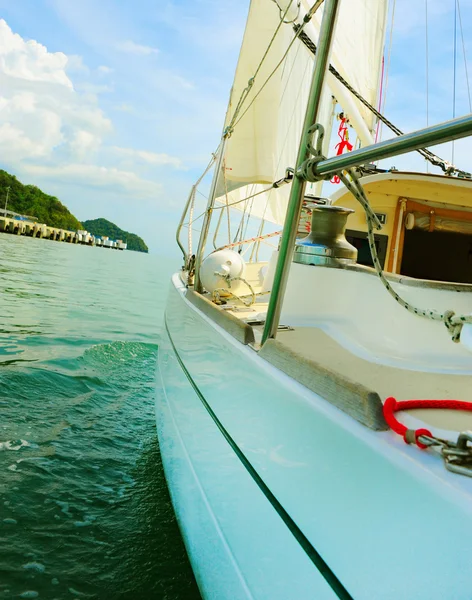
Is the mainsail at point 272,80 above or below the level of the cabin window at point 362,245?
above

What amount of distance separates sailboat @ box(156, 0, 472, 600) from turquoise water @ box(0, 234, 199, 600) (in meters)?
0.40

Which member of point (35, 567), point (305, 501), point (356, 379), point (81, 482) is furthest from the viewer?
point (81, 482)

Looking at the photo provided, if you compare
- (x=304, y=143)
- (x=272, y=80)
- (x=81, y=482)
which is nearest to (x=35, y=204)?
(x=272, y=80)

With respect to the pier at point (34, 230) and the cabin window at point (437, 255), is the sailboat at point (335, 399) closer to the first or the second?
the cabin window at point (437, 255)

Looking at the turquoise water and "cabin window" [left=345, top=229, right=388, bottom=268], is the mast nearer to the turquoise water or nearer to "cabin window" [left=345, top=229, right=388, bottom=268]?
the turquoise water

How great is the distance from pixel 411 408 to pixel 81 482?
288cm

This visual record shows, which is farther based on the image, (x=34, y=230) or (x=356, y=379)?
(x=34, y=230)

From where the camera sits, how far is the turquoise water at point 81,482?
248 centimetres

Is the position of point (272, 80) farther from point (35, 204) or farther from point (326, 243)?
point (35, 204)

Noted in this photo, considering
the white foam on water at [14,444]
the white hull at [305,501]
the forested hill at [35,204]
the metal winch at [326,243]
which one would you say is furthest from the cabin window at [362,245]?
the forested hill at [35,204]

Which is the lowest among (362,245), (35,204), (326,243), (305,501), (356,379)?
(305,501)

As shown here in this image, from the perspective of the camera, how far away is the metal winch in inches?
103

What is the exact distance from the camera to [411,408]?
49.5 inches

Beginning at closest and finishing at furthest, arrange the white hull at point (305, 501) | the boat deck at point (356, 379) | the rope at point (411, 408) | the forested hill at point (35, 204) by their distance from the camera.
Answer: the white hull at point (305, 501) < the rope at point (411, 408) < the boat deck at point (356, 379) < the forested hill at point (35, 204)
